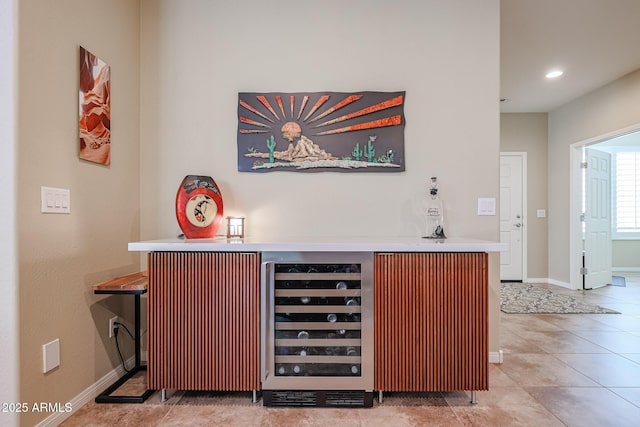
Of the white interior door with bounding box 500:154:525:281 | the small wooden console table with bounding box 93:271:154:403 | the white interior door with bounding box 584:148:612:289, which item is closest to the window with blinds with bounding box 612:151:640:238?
the white interior door with bounding box 584:148:612:289

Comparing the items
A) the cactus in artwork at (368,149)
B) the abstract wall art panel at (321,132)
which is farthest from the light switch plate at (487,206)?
the cactus in artwork at (368,149)

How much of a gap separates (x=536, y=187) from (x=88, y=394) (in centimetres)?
613

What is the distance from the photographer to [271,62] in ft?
7.82

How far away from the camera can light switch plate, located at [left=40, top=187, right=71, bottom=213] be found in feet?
5.22

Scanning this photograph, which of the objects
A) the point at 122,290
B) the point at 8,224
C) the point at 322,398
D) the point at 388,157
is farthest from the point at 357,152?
the point at 8,224

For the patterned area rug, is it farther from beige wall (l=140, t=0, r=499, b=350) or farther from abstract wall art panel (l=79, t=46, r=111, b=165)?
abstract wall art panel (l=79, t=46, r=111, b=165)

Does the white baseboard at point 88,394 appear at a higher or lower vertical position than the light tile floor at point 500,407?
higher

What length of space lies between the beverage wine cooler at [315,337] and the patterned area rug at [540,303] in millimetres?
2706

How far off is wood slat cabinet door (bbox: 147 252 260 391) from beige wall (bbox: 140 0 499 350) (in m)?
0.64

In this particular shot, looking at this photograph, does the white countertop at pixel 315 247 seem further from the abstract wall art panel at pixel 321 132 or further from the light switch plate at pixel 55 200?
the abstract wall art panel at pixel 321 132

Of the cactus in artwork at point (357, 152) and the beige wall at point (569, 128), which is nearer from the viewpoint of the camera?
the cactus in artwork at point (357, 152)

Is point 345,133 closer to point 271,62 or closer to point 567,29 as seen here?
point 271,62

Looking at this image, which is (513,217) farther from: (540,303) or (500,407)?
(500,407)

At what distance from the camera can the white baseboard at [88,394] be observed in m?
1.62
